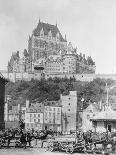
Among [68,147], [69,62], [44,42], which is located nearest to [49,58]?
[69,62]

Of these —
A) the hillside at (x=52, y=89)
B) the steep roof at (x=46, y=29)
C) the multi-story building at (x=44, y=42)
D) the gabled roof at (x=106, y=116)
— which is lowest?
the gabled roof at (x=106, y=116)

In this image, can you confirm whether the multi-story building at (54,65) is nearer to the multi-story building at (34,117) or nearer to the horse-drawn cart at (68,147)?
the multi-story building at (34,117)

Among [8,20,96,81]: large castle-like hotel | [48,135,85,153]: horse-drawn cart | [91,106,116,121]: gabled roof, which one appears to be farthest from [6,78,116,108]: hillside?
[48,135,85,153]: horse-drawn cart

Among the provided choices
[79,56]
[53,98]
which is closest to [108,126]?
[53,98]

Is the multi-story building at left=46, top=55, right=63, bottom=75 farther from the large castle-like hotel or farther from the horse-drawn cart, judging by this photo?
the horse-drawn cart

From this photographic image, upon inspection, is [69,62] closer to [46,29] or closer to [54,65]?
[54,65]

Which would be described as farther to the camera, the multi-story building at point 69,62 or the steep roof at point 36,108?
the multi-story building at point 69,62

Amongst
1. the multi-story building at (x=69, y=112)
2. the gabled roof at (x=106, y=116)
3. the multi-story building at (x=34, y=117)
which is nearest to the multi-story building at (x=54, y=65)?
the multi-story building at (x=69, y=112)
